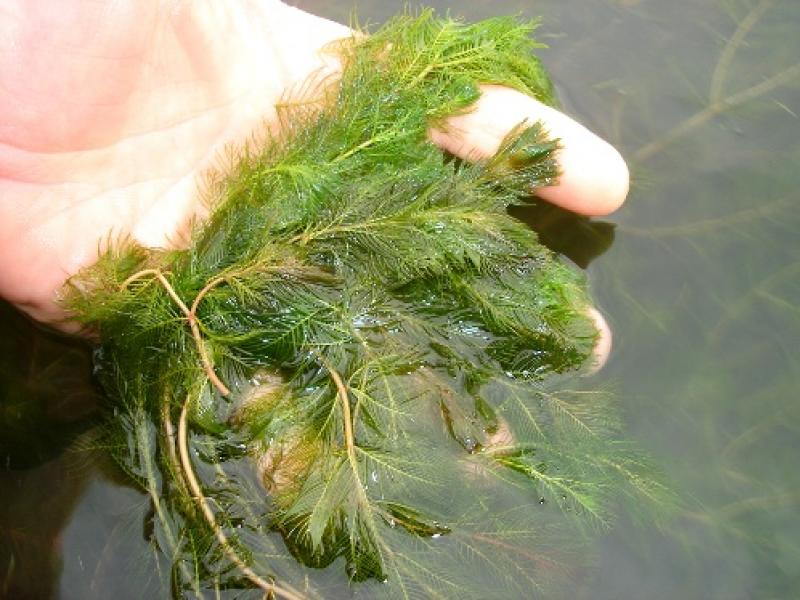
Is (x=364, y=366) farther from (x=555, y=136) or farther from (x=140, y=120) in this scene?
(x=140, y=120)

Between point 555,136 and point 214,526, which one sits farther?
point 555,136

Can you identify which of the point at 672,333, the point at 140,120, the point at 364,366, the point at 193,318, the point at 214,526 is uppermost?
the point at 140,120

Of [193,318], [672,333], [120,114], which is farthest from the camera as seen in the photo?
[672,333]

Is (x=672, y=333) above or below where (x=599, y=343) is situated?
below

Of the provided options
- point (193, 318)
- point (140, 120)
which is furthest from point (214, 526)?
point (140, 120)

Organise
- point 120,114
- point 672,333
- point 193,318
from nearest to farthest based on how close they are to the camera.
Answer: point 193,318 → point 120,114 → point 672,333

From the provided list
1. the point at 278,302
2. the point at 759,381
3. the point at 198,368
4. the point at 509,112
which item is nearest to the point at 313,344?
the point at 278,302

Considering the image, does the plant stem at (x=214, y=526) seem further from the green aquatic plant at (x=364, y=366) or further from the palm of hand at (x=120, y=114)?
the palm of hand at (x=120, y=114)
